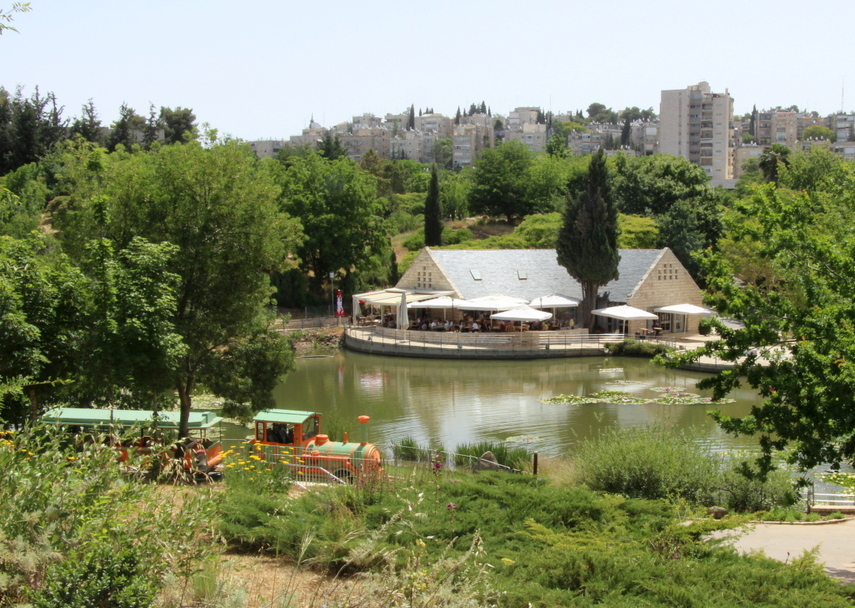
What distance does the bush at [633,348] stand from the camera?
32875 mm

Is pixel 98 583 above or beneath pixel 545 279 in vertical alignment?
beneath

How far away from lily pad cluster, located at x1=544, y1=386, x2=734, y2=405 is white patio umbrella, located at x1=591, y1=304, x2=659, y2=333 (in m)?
8.58

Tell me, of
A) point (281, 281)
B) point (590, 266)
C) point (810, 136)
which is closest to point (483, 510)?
point (590, 266)

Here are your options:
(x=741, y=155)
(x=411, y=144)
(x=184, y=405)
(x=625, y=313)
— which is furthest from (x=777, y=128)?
(x=184, y=405)

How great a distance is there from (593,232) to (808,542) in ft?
84.4

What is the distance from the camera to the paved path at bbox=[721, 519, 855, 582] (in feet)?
31.5

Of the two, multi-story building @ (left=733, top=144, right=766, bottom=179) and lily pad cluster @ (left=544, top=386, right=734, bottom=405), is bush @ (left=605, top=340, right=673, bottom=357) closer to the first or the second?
lily pad cluster @ (left=544, top=386, right=734, bottom=405)

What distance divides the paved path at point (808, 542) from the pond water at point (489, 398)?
6311 mm

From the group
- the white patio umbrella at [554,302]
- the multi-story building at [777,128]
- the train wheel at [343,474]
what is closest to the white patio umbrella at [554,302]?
the white patio umbrella at [554,302]

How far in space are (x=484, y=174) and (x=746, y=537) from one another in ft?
171

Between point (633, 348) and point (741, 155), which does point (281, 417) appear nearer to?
point (633, 348)

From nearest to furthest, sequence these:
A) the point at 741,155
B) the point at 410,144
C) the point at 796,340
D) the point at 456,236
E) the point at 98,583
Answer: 1. the point at 98,583
2. the point at 796,340
3. the point at 456,236
4. the point at 741,155
5. the point at 410,144

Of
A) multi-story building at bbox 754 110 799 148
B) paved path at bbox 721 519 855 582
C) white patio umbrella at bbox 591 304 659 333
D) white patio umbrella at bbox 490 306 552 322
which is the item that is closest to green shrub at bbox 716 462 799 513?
paved path at bbox 721 519 855 582

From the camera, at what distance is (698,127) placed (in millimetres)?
129625
